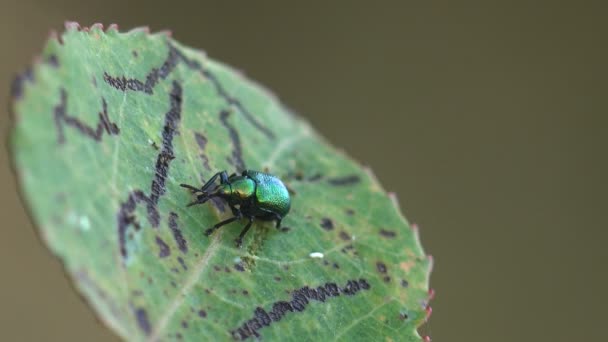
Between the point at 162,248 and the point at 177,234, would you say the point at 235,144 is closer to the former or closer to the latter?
the point at 177,234

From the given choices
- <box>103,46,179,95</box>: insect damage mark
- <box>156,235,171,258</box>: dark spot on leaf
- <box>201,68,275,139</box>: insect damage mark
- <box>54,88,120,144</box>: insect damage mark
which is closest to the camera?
<box>54,88,120,144</box>: insect damage mark

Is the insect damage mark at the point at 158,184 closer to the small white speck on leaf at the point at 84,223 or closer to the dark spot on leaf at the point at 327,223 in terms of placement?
the small white speck on leaf at the point at 84,223

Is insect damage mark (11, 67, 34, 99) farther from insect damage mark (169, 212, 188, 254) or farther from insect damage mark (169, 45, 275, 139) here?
insect damage mark (169, 45, 275, 139)

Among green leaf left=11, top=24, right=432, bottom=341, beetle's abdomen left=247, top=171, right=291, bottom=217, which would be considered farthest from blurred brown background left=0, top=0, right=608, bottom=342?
beetle's abdomen left=247, top=171, right=291, bottom=217

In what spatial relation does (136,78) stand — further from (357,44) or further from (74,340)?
(357,44)

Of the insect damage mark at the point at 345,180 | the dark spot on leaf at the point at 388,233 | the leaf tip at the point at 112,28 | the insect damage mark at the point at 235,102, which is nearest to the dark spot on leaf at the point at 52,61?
the leaf tip at the point at 112,28

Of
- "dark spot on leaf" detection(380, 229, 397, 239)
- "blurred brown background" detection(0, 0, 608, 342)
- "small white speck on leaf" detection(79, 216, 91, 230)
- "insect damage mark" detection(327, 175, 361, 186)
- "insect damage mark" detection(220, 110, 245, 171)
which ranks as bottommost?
"small white speck on leaf" detection(79, 216, 91, 230)

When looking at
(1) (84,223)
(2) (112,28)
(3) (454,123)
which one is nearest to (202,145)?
(2) (112,28)
